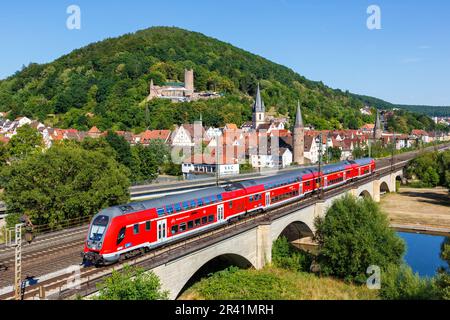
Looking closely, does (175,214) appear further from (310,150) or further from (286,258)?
(310,150)

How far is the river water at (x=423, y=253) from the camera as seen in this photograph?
143 feet

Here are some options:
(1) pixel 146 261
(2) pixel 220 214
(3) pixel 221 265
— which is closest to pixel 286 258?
(3) pixel 221 265

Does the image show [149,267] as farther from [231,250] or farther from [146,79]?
[146,79]

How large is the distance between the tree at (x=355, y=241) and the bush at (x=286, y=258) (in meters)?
2.15

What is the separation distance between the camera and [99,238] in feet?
74.3

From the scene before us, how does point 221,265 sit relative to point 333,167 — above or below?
below

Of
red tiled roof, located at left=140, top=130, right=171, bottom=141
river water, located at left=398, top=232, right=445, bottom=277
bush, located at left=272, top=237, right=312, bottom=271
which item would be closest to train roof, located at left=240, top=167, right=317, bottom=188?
bush, located at left=272, top=237, right=312, bottom=271

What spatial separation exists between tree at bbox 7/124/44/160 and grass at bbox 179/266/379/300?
4481 cm

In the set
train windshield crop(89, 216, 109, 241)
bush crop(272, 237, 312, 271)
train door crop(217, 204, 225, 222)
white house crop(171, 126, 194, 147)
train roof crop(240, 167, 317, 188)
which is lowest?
bush crop(272, 237, 312, 271)

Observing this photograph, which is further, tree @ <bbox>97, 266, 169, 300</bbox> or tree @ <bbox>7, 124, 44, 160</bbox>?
tree @ <bbox>7, 124, 44, 160</bbox>

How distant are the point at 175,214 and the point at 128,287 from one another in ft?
30.0

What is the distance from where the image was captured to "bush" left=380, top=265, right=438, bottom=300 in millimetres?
27484

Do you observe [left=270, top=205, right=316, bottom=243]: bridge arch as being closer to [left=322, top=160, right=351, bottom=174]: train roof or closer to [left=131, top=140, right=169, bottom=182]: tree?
[left=322, top=160, right=351, bottom=174]: train roof
